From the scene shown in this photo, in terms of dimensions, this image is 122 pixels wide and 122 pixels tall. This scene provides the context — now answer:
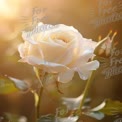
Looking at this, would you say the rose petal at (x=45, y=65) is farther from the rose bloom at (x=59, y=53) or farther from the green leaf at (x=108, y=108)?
the green leaf at (x=108, y=108)

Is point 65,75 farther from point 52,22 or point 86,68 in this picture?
point 52,22

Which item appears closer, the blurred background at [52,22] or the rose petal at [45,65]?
the rose petal at [45,65]

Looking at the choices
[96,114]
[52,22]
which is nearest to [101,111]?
[96,114]

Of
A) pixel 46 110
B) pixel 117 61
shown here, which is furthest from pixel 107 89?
pixel 46 110

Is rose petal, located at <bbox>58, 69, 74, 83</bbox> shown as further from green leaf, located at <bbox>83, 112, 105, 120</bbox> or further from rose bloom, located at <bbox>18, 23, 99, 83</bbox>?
green leaf, located at <bbox>83, 112, 105, 120</bbox>

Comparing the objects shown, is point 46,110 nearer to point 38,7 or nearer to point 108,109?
point 108,109

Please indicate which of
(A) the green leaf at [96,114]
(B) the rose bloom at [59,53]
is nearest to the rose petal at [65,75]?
(B) the rose bloom at [59,53]
